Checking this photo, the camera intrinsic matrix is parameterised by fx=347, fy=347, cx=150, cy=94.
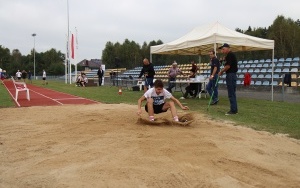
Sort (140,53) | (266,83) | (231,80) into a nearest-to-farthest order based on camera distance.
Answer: (231,80) < (266,83) < (140,53)

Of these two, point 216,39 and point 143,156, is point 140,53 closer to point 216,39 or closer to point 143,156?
point 216,39

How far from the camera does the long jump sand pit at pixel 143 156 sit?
3.88m

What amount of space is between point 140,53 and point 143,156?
5772 cm

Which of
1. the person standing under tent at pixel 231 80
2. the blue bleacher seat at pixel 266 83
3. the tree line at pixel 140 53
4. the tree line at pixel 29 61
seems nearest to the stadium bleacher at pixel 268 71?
the blue bleacher seat at pixel 266 83

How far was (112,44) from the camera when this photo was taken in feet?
222

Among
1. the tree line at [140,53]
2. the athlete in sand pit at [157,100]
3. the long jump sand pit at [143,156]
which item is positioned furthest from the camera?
the tree line at [140,53]

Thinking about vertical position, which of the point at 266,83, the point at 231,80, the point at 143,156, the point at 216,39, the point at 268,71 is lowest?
the point at 143,156

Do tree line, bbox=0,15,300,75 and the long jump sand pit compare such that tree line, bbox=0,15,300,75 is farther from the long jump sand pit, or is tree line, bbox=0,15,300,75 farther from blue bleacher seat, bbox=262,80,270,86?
the long jump sand pit

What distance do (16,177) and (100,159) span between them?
1069mm

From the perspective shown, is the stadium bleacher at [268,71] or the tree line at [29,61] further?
the tree line at [29,61]

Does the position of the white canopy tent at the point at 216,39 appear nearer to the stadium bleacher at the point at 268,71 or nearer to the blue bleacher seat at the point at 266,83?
the stadium bleacher at the point at 268,71

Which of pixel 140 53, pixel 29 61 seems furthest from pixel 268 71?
pixel 29 61

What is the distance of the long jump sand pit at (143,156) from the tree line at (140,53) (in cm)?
2386

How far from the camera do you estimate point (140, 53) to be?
6188 centimetres
